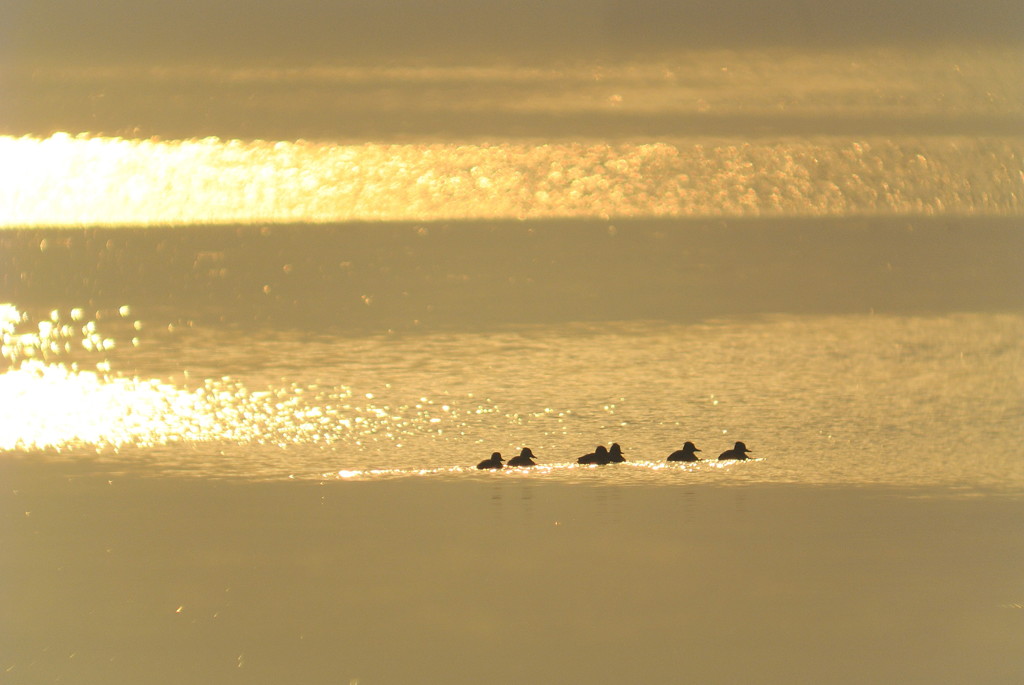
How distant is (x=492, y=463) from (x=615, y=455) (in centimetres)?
59

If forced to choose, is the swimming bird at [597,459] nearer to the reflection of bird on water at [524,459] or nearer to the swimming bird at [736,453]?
the reflection of bird on water at [524,459]

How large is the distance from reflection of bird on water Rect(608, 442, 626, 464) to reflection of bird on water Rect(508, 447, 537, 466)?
357 mm

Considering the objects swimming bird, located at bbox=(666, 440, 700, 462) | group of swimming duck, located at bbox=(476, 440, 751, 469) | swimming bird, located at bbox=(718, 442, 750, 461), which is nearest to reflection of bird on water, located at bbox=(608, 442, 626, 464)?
group of swimming duck, located at bbox=(476, 440, 751, 469)

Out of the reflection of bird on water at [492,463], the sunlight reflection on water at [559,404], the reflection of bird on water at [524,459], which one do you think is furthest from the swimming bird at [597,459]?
the reflection of bird on water at [492,463]

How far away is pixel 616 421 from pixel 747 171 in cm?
2081

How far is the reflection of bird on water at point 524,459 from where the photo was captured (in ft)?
27.5

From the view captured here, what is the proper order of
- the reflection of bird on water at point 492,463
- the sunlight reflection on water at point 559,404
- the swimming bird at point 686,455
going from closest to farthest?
the reflection of bird on water at point 492,463 → the swimming bird at point 686,455 → the sunlight reflection on water at point 559,404

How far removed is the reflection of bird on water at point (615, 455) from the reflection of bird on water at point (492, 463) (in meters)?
0.52

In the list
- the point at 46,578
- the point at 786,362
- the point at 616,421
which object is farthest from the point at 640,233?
the point at 46,578

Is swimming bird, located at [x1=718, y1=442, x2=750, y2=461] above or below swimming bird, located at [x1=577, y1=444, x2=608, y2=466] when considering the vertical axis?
above

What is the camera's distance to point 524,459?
840 centimetres

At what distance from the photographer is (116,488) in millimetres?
8141

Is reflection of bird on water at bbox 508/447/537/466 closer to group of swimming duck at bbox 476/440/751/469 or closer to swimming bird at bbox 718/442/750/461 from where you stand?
group of swimming duck at bbox 476/440/751/469

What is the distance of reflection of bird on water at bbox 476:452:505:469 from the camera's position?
8.29 metres
